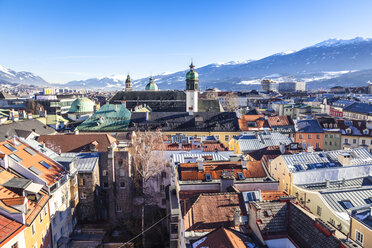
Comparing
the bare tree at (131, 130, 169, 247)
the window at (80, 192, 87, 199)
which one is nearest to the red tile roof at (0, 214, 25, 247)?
the window at (80, 192, 87, 199)

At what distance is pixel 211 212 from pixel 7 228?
1558 centimetres

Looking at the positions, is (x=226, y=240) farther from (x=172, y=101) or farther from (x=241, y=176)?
(x=172, y=101)

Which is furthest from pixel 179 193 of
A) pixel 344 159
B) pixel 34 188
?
pixel 344 159

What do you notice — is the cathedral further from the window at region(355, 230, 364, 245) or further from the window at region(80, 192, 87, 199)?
the window at region(355, 230, 364, 245)

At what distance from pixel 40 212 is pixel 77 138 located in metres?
21.6

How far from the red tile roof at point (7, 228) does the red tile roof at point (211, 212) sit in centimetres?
1280

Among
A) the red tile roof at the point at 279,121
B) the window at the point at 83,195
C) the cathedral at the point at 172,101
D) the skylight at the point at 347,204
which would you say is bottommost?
the window at the point at 83,195

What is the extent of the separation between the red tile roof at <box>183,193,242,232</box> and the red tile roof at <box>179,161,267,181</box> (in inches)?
260

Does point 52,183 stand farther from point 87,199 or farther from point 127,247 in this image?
point 127,247

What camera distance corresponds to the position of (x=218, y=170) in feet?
105

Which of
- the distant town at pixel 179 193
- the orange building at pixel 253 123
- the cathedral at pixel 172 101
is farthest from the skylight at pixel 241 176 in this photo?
the cathedral at pixel 172 101

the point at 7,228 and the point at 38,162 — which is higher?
the point at 38,162

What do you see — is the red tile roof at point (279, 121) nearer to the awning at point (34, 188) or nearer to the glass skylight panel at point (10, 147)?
the glass skylight panel at point (10, 147)

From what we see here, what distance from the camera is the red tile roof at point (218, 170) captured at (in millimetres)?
31094
